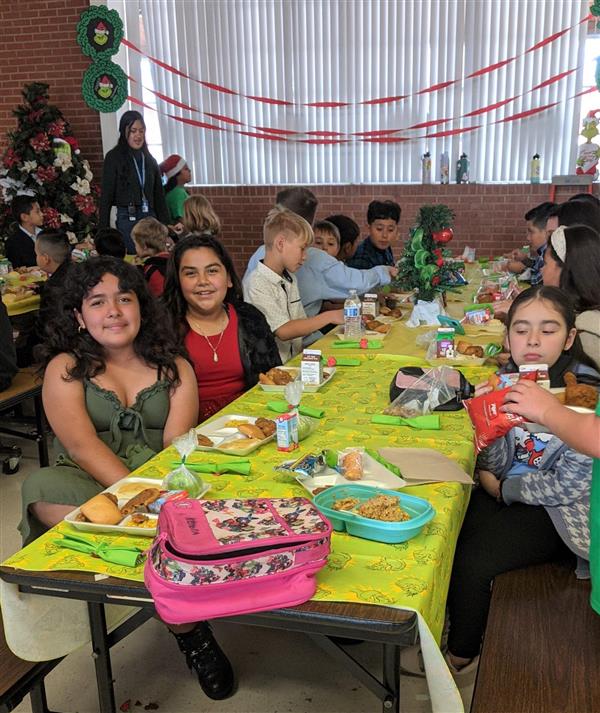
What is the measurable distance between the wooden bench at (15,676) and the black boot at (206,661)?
51 cm

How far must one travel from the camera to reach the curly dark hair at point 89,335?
8.02 feet

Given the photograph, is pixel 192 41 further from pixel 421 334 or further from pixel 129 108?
pixel 421 334

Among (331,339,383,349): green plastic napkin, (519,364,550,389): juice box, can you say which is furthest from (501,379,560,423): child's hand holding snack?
(331,339,383,349): green plastic napkin

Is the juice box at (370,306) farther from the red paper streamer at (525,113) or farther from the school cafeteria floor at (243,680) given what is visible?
the red paper streamer at (525,113)

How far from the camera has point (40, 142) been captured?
8.11 metres

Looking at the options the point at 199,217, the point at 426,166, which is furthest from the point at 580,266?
the point at 426,166

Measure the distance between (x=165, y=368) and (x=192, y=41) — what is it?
7.31 metres

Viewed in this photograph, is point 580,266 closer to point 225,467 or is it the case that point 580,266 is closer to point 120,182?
point 225,467

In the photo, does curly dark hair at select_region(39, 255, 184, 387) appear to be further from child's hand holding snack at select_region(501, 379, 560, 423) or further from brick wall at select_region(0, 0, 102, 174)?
brick wall at select_region(0, 0, 102, 174)

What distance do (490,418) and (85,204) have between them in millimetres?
7445

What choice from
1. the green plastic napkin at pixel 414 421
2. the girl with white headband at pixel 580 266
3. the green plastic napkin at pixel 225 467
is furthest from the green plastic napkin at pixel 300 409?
the girl with white headband at pixel 580 266

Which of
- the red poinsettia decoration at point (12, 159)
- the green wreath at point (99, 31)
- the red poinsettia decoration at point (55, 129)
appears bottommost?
the red poinsettia decoration at point (12, 159)

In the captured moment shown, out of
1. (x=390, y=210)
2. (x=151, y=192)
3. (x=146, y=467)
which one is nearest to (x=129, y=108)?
(x=151, y=192)

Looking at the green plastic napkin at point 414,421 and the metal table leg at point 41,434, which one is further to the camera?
Result: the metal table leg at point 41,434
